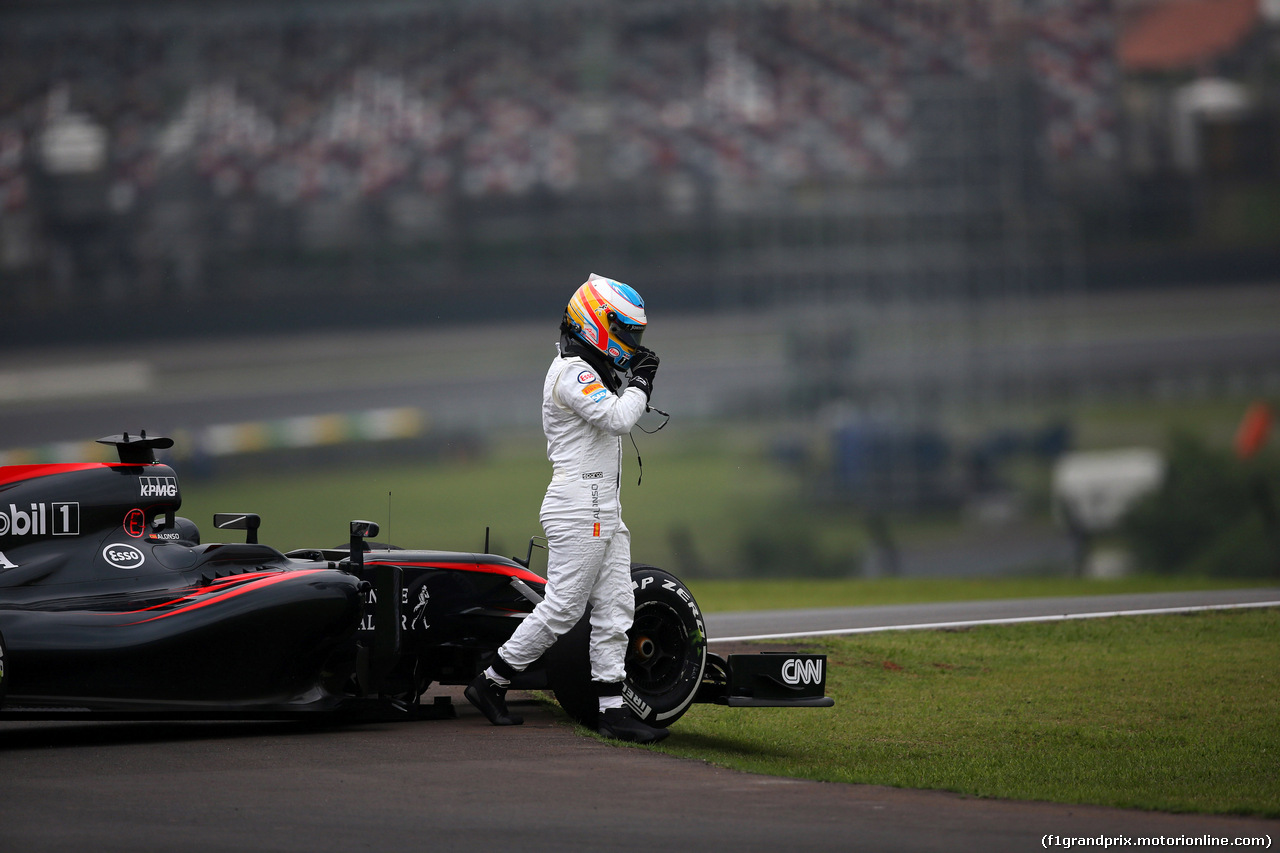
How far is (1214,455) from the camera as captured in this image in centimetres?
2355

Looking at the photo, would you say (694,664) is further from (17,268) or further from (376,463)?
(17,268)

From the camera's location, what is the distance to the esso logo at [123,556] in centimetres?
588

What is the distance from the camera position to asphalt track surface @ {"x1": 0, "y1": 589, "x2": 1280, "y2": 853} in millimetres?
4156

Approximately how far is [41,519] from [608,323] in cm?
221

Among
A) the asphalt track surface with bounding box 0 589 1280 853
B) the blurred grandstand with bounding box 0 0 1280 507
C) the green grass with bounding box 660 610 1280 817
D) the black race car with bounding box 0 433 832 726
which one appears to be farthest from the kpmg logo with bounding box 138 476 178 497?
the blurred grandstand with bounding box 0 0 1280 507

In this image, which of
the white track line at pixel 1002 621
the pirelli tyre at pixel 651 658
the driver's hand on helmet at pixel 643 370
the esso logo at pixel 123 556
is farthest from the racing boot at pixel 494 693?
the white track line at pixel 1002 621

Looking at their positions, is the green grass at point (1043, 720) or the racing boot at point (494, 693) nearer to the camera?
the green grass at point (1043, 720)

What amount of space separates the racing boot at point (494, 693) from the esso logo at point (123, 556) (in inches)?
53.0

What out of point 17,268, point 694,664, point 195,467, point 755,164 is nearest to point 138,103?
point 17,268

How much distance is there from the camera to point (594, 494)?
18.9ft

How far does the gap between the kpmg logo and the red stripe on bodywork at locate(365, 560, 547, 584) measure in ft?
2.72

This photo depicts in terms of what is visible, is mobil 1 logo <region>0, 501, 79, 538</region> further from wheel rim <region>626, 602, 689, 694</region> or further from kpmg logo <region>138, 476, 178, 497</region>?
wheel rim <region>626, 602, 689, 694</region>

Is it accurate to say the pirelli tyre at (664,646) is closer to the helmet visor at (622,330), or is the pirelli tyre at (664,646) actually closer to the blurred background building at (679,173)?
the helmet visor at (622,330)

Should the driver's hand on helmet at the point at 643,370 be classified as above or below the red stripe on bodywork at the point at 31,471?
above
